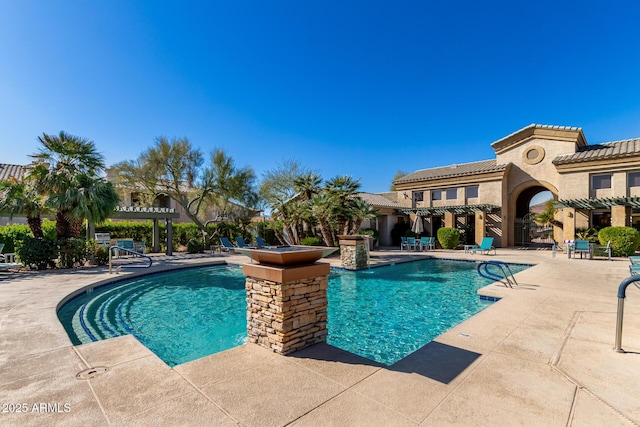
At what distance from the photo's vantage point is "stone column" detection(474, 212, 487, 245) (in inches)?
928

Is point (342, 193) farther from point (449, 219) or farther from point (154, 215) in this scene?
point (449, 219)

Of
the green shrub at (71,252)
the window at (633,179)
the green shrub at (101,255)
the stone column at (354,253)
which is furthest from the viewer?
the window at (633,179)

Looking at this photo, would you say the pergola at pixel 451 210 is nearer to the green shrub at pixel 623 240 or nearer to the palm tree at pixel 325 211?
the green shrub at pixel 623 240

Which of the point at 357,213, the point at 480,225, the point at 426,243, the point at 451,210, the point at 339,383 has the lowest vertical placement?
the point at 339,383

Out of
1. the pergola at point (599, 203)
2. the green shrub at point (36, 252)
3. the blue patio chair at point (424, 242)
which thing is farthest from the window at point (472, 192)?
the green shrub at point (36, 252)

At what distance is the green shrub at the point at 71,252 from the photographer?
40.6 ft

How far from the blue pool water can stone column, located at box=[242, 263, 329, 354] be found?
1.53m

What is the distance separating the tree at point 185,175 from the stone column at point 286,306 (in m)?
19.1

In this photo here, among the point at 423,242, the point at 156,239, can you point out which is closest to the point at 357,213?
the point at 423,242

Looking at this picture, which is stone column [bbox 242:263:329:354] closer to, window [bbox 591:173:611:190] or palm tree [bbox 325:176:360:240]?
palm tree [bbox 325:176:360:240]

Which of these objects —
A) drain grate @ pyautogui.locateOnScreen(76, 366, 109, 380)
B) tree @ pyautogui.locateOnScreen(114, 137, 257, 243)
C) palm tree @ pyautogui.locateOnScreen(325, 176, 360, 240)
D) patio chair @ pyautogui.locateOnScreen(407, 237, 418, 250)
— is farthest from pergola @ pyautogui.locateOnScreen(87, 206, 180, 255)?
patio chair @ pyautogui.locateOnScreen(407, 237, 418, 250)

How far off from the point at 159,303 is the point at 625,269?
54.2 feet

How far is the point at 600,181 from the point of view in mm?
20250

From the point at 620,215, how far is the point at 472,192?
358 inches
